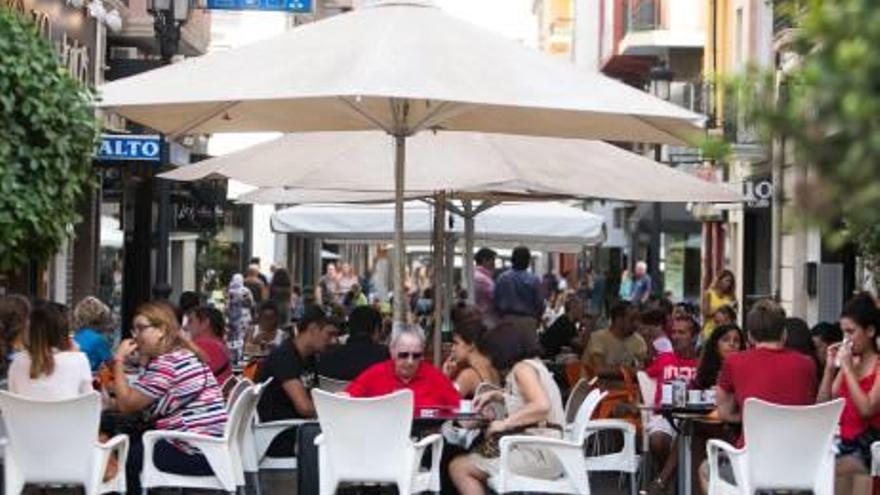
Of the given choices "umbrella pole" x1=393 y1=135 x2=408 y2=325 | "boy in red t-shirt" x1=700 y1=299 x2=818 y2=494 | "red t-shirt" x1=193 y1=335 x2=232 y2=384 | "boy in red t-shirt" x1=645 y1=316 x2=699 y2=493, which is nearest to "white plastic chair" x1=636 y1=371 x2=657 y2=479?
"boy in red t-shirt" x1=645 y1=316 x2=699 y2=493

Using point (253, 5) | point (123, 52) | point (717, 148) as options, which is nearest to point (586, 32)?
point (123, 52)

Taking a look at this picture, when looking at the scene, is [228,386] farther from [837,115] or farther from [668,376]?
[837,115]

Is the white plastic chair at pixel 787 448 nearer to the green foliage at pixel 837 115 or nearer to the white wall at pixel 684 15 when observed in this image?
the green foliage at pixel 837 115

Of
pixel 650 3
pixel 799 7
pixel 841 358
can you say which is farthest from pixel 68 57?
pixel 650 3

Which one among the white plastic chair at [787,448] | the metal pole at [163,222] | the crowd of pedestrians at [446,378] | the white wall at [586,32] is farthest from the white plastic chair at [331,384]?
the white wall at [586,32]

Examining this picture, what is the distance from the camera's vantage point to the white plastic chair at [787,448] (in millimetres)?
10203

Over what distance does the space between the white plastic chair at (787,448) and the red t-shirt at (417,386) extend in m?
1.75

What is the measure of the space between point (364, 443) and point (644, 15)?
4078 centimetres

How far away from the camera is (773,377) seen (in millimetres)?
11039

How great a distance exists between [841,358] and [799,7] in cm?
805

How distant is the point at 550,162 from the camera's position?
15.6 m

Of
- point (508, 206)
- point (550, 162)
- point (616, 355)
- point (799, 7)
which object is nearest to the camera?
point (799, 7)

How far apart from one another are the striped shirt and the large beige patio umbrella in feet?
4.81

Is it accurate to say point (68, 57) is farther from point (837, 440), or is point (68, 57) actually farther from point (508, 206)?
point (837, 440)
